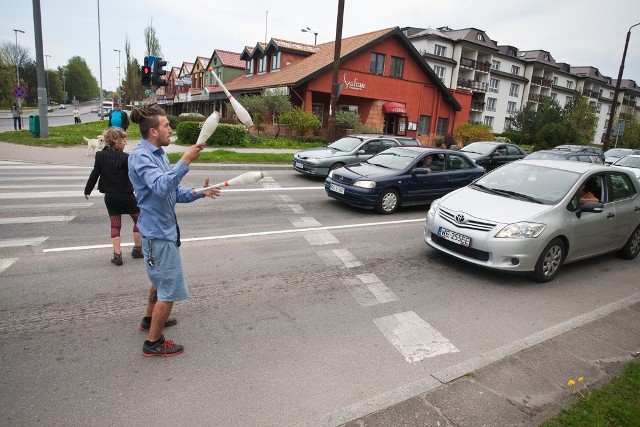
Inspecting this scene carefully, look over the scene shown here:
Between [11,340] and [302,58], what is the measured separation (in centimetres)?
3313

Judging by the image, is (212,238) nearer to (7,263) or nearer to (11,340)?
(7,263)

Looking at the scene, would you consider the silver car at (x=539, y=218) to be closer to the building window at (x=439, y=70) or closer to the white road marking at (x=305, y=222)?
the white road marking at (x=305, y=222)

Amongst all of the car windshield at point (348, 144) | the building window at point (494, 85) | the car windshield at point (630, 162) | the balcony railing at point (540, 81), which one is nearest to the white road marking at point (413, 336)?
the car windshield at point (348, 144)

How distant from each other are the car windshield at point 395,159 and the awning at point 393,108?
70.5 ft

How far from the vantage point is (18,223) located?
7.16 meters

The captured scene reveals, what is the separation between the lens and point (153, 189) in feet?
9.81

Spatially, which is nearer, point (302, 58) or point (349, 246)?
point (349, 246)

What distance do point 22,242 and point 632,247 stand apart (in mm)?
10047

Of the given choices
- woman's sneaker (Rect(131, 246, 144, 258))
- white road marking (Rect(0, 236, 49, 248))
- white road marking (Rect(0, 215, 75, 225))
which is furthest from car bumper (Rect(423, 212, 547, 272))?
white road marking (Rect(0, 215, 75, 225))

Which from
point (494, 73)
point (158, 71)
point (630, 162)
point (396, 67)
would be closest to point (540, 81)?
point (494, 73)

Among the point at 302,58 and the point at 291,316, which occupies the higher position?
the point at 302,58

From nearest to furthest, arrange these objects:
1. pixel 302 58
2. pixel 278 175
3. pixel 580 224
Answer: pixel 580 224, pixel 278 175, pixel 302 58

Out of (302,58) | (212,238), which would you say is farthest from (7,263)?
(302,58)

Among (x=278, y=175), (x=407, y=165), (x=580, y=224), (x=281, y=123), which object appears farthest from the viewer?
(x=281, y=123)
